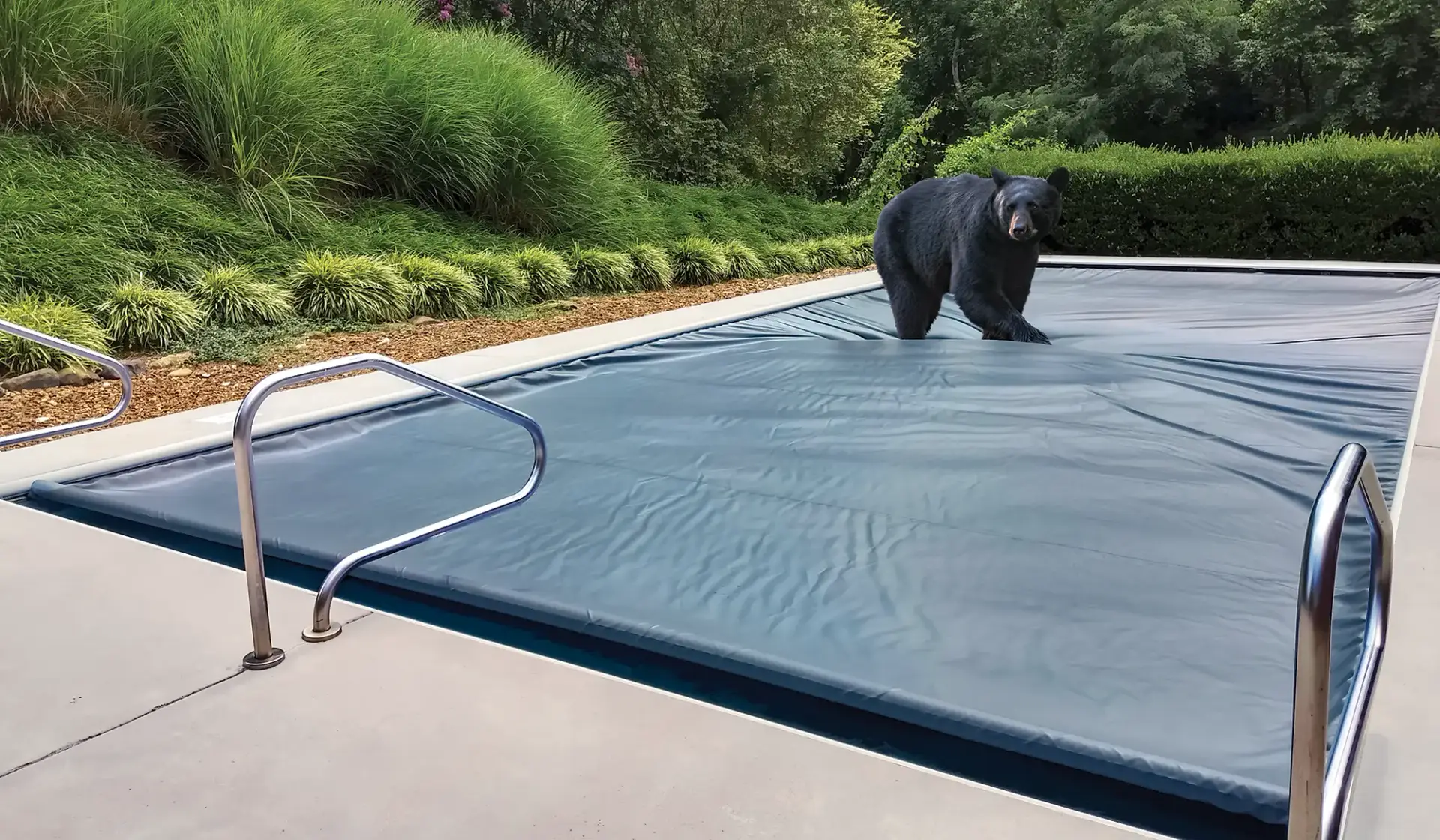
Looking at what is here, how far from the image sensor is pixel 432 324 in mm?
7156

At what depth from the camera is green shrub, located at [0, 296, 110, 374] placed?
204 inches

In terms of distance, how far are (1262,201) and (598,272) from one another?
755 centimetres

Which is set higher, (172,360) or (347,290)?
(347,290)

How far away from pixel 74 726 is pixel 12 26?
7479 mm

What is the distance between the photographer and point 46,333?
17.4ft

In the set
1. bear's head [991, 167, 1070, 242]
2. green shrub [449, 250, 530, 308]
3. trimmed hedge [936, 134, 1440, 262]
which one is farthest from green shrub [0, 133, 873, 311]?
trimmed hedge [936, 134, 1440, 262]

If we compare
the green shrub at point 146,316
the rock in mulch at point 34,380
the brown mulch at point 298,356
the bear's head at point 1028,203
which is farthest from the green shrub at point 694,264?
the rock in mulch at point 34,380

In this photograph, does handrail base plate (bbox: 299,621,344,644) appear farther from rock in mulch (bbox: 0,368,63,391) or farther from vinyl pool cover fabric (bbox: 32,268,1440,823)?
rock in mulch (bbox: 0,368,63,391)

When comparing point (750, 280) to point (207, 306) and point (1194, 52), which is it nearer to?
point (207, 306)

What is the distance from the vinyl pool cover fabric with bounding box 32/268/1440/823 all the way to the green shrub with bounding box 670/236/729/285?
4437 mm

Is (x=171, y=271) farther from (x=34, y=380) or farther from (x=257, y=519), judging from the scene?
(x=257, y=519)

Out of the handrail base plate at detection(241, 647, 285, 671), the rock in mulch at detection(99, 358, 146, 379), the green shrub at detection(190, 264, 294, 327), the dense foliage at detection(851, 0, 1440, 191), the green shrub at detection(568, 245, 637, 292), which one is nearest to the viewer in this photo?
the handrail base plate at detection(241, 647, 285, 671)

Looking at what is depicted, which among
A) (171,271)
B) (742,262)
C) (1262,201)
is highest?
(1262,201)

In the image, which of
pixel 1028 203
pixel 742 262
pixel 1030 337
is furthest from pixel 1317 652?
pixel 742 262
